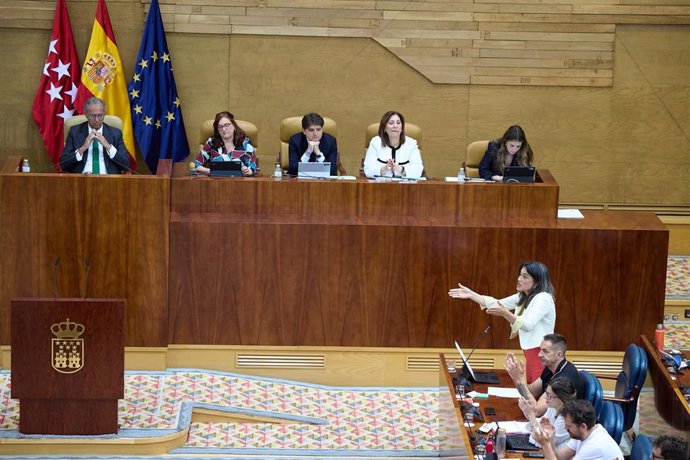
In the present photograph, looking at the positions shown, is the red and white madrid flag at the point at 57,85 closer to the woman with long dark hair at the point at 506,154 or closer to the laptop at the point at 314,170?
the laptop at the point at 314,170

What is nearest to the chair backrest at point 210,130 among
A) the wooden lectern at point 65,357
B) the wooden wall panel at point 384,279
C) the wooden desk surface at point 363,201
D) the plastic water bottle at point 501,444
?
the wooden desk surface at point 363,201

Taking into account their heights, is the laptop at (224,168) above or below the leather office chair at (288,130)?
below

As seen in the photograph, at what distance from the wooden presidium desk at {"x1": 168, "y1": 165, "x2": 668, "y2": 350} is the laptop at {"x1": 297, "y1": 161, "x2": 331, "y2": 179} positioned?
20cm

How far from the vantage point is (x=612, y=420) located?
6281mm

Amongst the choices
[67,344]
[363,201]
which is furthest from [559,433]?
[67,344]

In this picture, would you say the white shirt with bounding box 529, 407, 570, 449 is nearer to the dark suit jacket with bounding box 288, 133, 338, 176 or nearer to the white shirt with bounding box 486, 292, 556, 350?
the white shirt with bounding box 486, 292, 556, 350

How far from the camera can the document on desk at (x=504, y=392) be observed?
23.1ft

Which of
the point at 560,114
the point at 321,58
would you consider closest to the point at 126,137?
the point at 321,58

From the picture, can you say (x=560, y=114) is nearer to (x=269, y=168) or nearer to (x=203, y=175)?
(x=269, y=168)

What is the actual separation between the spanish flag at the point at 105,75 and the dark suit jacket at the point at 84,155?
1.73 m

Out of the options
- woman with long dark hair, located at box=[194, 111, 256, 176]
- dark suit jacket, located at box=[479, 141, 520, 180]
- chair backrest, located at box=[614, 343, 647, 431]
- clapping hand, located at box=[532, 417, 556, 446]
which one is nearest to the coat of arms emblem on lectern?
woman with long dark hair, located at box=[194, 111, 256, 176]

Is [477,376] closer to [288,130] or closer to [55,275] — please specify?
[55,275]

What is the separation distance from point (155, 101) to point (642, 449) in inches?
230

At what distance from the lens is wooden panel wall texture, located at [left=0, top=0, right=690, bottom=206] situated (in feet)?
34.6
